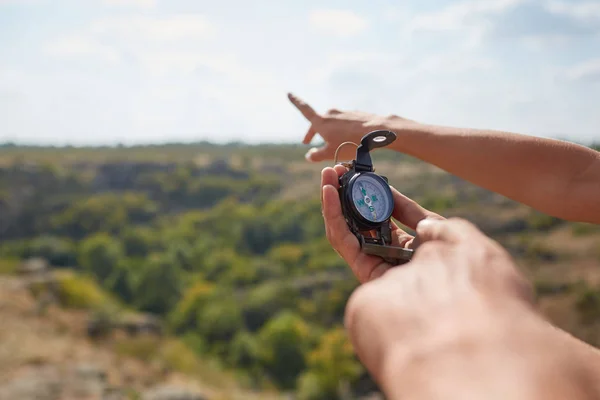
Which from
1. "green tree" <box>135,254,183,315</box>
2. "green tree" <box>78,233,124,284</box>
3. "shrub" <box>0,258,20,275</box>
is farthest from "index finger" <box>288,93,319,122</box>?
"green tree" <box>78,233,124,284</box>

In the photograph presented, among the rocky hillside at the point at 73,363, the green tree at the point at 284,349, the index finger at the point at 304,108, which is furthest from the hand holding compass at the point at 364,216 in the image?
the green tree at the point at 284,349

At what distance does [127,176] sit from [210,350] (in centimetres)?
4528

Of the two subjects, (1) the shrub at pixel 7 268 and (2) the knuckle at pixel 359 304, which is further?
(1) the shrub at pixel 7 268

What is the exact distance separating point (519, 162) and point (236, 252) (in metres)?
60.1

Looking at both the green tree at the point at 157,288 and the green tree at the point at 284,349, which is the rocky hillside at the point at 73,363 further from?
the green tree at the point at 157,288

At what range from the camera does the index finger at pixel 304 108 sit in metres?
2.52

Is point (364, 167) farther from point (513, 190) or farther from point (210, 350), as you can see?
point (210, 350)

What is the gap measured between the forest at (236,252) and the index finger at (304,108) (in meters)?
29.2

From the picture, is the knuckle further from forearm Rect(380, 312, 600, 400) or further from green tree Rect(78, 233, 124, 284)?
green tree Rect(78, 233, 124, 284)

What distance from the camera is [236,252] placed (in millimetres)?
61438

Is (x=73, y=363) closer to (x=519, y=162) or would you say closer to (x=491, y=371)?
(x=519, y=162)

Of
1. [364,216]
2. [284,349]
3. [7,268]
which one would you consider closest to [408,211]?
[364,216]

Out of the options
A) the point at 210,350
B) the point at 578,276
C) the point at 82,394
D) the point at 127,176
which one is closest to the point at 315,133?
the point at 82,394

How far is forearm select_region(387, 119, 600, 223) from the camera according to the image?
2.00 m
